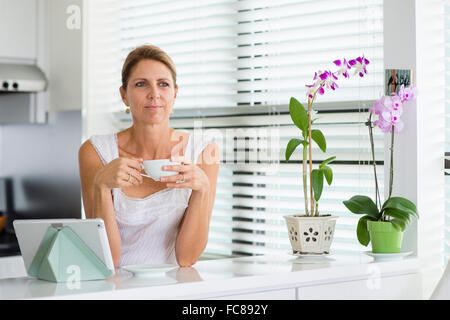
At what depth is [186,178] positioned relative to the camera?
177 cm

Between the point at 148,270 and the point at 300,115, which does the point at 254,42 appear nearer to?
the point at 300,115

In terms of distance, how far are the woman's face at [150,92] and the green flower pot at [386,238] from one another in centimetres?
73

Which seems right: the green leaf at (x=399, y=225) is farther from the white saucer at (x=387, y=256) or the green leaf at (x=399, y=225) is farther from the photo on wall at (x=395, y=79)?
the photo on wall at (x=395, y=79)

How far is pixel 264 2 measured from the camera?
8.82 feet

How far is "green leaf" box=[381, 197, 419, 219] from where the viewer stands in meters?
2.02

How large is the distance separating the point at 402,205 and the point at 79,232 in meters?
0.99

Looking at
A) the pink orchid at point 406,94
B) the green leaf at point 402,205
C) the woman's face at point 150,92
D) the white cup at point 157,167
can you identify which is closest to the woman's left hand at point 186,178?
the white cup at point 157,167

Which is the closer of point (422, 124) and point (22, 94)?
point (422, 124)

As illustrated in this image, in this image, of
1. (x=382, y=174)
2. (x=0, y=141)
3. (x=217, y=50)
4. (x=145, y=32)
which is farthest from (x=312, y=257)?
(x=0, y=141)

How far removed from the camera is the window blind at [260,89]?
239 cm

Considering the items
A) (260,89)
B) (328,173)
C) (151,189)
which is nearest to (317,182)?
(328,173)

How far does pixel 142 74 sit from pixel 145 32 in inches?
35.5

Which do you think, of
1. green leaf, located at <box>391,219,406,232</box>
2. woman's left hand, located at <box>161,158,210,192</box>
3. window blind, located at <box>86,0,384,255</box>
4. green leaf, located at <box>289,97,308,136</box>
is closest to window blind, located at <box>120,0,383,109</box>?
window blind, located at <box>86,0,384,255</box>
